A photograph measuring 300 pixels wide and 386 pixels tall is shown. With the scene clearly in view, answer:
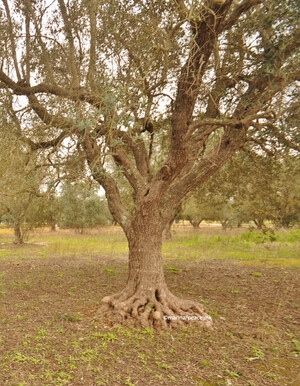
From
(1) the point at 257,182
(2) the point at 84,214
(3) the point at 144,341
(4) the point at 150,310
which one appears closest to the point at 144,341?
(3) the point at 144,341

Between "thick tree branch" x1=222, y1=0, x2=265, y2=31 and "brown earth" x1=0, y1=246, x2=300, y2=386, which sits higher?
"thick tree branch" x1=222, y1=0, x2=265, y2=31

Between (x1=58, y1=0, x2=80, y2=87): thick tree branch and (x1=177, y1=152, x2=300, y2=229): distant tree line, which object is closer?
(x1=58, y1=0, x2=80, y2=87): thick tree branch

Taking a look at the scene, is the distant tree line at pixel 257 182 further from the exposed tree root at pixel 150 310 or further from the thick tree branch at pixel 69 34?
the thick tree branch at pixel 69 34

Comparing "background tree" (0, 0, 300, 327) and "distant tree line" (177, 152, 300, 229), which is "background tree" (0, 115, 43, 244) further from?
"distant tree line" (177, 152, 300, 229)

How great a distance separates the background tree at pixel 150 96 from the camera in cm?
516

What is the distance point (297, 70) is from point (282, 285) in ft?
20.0

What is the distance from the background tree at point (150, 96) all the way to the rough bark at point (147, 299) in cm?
2

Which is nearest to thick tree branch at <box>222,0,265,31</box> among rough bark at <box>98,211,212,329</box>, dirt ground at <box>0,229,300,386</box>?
rough bark at <box>98,211,212,329</box>

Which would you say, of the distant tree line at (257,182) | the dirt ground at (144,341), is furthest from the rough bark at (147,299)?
the distant tree line at (257,182)

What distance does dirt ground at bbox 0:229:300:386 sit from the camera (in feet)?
12.6

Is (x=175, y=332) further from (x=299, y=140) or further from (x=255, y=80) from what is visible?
(x=255, y=80)

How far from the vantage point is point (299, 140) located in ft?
18.6

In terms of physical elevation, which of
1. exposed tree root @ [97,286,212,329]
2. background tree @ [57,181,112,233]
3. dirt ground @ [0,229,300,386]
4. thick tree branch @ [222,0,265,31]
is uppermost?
thick tree branch @ [222,0,265,31]

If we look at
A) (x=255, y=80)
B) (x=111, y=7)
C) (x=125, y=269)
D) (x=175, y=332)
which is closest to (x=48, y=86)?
(x=111, y=7)
